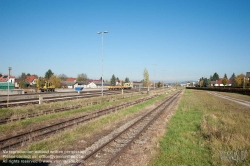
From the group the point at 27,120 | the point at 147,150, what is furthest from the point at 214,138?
the point at 27,120

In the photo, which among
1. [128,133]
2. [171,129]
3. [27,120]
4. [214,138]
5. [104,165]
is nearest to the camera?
[104,165]

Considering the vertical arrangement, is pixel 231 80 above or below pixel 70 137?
above

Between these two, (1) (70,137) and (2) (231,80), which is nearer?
(1) (70,137)

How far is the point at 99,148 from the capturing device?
8570 millimetres

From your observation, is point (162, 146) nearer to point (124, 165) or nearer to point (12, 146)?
point (124, 165)

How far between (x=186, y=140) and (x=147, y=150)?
2.66 m

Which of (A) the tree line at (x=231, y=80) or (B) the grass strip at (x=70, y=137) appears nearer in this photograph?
(B) the grass strip at (x=70, y=137)

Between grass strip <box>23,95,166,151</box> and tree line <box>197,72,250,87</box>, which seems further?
tree line <box>197,72,250,87</box>

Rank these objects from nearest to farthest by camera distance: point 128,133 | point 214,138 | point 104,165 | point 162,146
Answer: point 104,165
point 162,146
point 214,138
point 128,133

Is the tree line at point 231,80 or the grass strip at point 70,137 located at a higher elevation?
Answer: the tree line at point 231,80

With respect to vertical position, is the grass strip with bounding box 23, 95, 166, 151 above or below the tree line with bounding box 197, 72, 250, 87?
below

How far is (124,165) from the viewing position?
713 cm

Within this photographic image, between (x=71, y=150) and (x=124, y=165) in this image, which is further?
(x=71, y=150)

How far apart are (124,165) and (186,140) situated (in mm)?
4487
